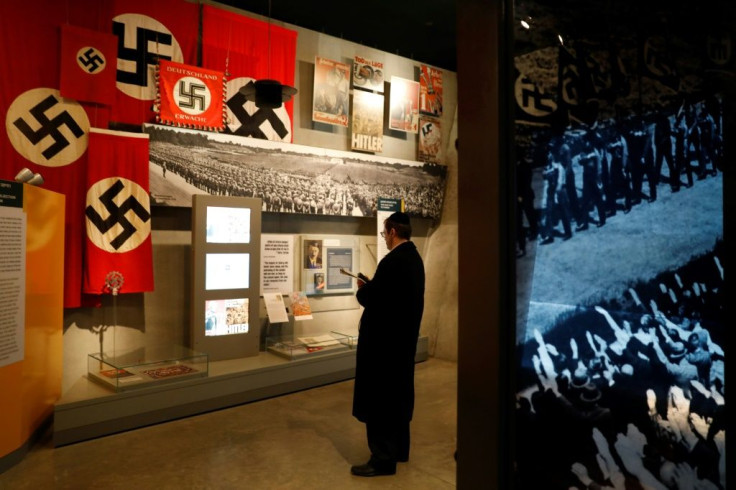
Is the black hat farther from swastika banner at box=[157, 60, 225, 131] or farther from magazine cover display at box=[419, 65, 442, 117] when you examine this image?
magazine cover display at box=[419, 65, 442, 117]

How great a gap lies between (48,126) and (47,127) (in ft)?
0.04

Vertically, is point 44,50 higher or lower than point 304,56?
lower

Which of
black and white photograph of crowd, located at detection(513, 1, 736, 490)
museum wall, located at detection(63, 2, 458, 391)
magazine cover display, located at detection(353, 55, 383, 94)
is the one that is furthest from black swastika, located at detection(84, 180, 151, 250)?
black and white photograph of crowd, located at detection(513, 1, 736, 490)

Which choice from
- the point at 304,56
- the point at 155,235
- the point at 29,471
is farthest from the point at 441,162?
the point at 29,471

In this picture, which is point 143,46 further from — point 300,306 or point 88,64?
point 300,306

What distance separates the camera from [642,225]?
1066 mm

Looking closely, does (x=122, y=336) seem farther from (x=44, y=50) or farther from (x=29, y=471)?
(x=44, y=50)

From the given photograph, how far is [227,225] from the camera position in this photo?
5.71 m

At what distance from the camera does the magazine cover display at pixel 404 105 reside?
757cm

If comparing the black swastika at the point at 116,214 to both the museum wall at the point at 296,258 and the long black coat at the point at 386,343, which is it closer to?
the museum wall at the point at 296,258

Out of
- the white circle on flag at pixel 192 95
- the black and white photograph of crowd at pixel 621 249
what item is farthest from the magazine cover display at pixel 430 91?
the black and white photograph of crowd at pixel 621 249

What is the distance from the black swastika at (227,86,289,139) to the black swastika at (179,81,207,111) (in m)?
0.37

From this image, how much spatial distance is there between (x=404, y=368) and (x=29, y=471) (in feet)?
9.30

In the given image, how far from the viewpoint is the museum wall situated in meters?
5.41
